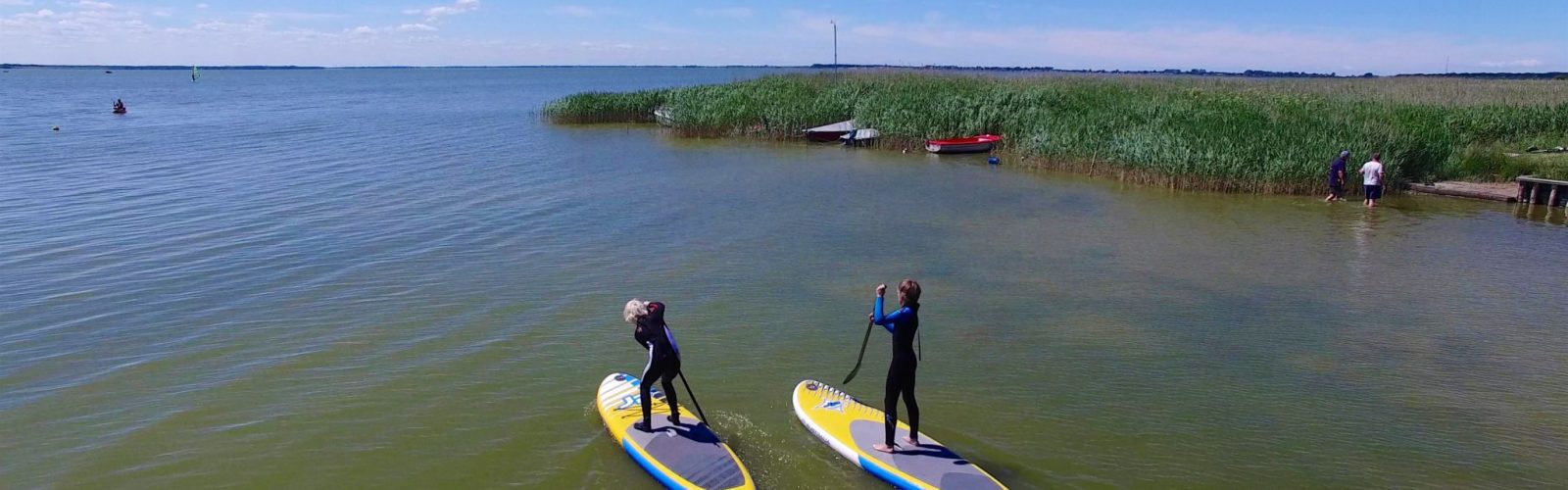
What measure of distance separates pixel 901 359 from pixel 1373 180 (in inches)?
735

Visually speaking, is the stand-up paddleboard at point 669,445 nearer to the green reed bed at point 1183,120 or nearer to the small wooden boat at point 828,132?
the green reed bed at point 1183,120

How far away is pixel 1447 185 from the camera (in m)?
23.8

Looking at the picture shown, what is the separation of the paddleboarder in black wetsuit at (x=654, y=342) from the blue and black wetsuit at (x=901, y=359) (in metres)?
1.81

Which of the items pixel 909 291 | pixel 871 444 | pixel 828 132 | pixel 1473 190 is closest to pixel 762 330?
pixel 871 444

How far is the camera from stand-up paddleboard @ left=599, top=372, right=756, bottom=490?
770 centimetres

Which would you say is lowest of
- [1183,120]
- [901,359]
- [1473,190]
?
[1473,190]

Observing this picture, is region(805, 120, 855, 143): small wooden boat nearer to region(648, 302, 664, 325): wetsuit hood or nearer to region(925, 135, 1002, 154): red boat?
region(925, 135, 1002, 154): red boat

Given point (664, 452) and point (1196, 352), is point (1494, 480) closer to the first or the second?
point (1196, 352)

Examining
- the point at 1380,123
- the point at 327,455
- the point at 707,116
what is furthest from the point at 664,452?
the point at 707,116

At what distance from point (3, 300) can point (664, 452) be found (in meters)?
11.0

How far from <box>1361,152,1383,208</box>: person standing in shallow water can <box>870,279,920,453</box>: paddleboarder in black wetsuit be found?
59.2ft

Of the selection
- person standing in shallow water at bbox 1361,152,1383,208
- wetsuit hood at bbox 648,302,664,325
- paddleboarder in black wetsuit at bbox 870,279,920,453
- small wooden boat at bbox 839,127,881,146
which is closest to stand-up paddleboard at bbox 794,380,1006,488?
paddleboarder in black wetsuit at bbox 870,279,920,453

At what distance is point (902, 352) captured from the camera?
781cm

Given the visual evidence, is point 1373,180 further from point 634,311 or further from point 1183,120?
point 634,311
